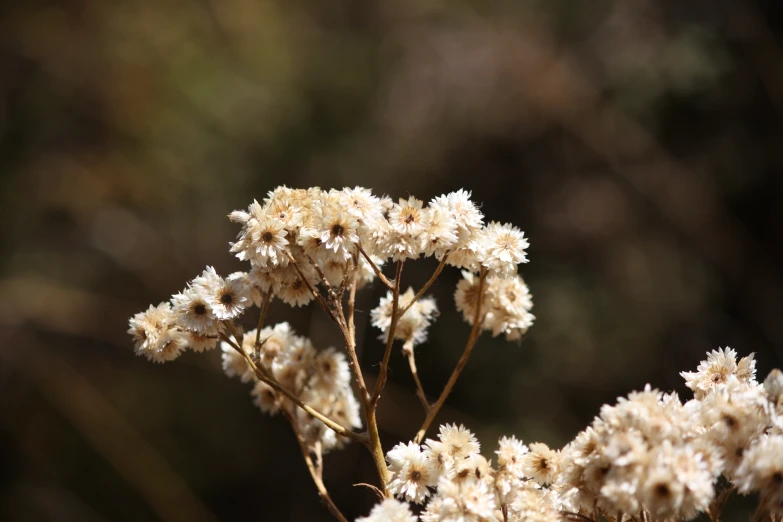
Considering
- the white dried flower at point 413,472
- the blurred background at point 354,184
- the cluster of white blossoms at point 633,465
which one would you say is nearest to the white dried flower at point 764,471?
the cluster of white blossoms at point 633,465

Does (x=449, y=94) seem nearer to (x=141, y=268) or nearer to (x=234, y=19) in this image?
(x=234, y=19)

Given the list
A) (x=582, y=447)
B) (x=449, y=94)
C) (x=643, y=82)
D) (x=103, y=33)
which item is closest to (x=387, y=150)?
(x=449, y=94)

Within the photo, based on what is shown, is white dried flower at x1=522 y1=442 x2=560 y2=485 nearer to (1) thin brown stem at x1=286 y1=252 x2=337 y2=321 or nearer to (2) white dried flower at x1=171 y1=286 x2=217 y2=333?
(1) thin brown stem at x1=286 y1=252 x2=337 y2=321

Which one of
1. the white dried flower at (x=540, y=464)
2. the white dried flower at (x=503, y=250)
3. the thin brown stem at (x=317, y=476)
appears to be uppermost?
the white dried flower at (x=503, y=250)

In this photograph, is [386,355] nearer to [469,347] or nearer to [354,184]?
[469,347]

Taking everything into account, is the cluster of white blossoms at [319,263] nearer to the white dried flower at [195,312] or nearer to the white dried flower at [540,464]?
the white dried flower at [195,312]

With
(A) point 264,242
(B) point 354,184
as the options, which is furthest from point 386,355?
(B) point 354,184
